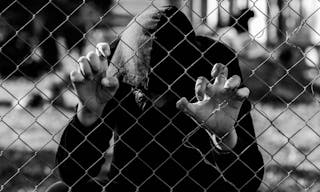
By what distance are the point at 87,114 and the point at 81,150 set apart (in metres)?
0.26

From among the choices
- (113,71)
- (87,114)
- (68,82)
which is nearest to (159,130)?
(113,71)

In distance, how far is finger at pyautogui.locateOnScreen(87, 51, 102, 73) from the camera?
306cm

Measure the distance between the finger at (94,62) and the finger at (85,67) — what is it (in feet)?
0.04

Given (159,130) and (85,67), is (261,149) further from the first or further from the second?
(85,67)

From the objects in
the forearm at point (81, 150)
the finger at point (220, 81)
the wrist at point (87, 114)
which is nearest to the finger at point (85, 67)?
the wrist at point (87, 114)

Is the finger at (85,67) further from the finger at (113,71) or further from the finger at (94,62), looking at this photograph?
the finger at (113,71)

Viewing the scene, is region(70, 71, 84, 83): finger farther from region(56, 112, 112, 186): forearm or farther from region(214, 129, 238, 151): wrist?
region(214, 129, 238, 151): wrist

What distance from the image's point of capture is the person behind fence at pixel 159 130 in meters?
3.48

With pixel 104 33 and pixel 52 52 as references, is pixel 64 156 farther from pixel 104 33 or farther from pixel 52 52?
pixel 104 33

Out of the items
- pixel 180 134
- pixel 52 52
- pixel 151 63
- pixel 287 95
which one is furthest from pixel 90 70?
pixel 287 95

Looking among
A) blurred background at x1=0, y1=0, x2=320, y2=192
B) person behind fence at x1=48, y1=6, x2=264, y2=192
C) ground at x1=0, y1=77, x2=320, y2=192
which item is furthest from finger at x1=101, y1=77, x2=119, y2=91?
blurred background at x1=0, y1=0, x2=320, y2=192

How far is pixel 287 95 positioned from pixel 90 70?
21.6ft

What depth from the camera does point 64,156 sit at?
350 cm

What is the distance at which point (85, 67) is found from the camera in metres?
3.05
